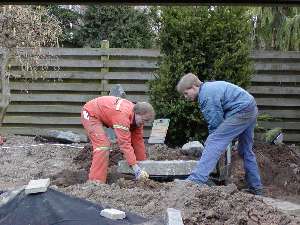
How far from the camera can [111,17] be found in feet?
48.7

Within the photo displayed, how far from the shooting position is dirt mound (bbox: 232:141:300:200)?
750 cm

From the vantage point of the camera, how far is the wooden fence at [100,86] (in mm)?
10695

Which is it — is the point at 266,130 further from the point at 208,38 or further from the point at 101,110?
the point at 101,110

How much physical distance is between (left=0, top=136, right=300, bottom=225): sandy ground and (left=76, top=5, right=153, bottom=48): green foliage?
180 inches

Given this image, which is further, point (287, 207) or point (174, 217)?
point (287, 207)

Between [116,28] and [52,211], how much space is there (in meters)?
10.7

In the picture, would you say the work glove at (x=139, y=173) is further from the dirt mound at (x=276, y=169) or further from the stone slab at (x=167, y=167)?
the dirt mound at (x=276, y=169)

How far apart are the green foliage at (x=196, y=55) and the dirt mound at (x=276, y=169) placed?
116 centimetres

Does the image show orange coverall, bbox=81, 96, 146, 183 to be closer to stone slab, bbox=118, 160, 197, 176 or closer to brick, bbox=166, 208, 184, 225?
stone slab, bbox=118, 160, 197, 176

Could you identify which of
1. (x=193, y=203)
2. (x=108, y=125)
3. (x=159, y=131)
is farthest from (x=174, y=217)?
(x=159, y=131)

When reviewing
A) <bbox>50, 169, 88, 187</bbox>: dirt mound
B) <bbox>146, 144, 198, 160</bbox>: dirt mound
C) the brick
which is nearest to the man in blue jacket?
<bbox>50, 169, 88, 187</bbox>: dirt mound

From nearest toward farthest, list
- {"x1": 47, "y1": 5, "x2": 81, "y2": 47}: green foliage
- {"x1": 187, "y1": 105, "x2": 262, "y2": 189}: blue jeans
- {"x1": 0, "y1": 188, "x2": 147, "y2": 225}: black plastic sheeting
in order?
{"x1": 0, "y1": 188, "x2": 147, "y2": 225}: black plastic sheeting
{"x1": 187, "y1": 105, "x2": 262, "y2": 189}: blue jeans
{"x1": 47, "y1": 5, "x2": 81, "y2": 47}: green foliage

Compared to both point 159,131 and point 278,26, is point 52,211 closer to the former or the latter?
point 159,131

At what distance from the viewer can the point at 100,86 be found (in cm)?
1111
